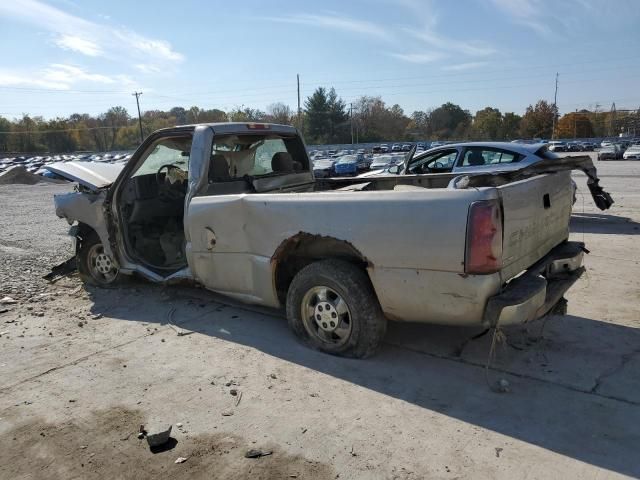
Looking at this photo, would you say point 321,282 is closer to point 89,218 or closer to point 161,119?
point 89,218

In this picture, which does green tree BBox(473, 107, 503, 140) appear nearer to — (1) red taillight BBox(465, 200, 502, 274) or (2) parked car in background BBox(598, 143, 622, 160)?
(2) parked car in background BBox(598, 143, 622, 160)

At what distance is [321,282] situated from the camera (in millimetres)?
4102

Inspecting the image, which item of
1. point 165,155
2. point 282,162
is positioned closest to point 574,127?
point 282,162

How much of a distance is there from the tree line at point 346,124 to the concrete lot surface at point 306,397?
93.4m

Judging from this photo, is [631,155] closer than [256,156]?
No

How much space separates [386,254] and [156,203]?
147 inches

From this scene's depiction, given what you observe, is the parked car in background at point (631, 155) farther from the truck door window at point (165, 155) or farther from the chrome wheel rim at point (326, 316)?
the chrome wheel rim at point (326, 316)

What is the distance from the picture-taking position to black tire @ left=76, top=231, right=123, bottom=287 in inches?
253

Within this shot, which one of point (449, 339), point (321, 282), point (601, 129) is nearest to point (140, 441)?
point (321, 282)

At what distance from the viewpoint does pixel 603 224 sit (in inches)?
400

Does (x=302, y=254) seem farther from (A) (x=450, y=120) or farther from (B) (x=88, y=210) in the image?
(A) (x=450, y=120)

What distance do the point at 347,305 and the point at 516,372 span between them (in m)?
1.34

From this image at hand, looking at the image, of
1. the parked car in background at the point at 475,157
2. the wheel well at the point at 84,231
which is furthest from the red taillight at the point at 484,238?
the parked car in background at the point at 475,157

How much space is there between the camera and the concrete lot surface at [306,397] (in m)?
2.85
